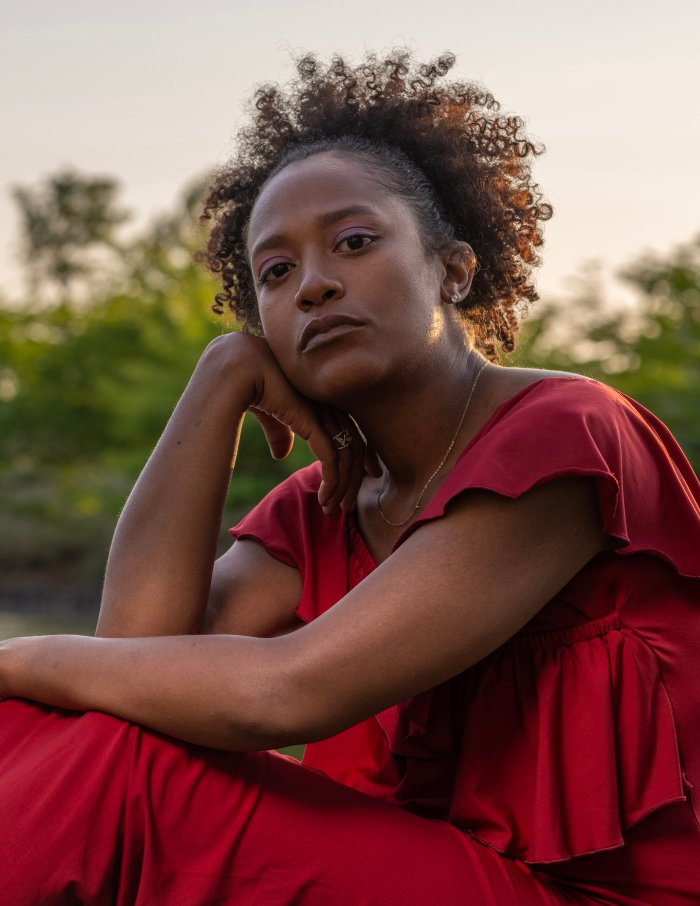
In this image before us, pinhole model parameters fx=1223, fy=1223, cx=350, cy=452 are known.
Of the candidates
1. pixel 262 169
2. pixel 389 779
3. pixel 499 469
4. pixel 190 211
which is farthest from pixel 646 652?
pixel 190 211

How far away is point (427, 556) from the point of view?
1664 mm

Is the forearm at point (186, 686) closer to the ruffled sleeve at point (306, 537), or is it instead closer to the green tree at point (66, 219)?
the ruffled sleeve at point (306, 537)

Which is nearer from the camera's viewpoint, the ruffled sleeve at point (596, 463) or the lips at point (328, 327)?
the ruffled sleeve at point (596, 463)

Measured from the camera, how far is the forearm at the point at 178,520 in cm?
210

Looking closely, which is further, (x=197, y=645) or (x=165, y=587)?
(x=165, y=587)

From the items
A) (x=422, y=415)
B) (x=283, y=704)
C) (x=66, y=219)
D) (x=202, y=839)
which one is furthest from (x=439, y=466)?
(x=66, y=219)

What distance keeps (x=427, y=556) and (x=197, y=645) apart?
0.35 metres

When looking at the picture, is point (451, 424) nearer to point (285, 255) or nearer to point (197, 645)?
point (285, 255)

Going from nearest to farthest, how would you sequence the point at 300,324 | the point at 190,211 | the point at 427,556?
the point at 427,556
the point at 300,324
the point at 190,211

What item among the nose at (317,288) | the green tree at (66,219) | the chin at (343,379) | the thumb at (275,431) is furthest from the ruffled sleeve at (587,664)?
the green tree at (66,219)

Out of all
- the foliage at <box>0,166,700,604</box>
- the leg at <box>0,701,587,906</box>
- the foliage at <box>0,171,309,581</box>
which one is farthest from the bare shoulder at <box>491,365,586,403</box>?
the foliage at <box>0,171,309,581</box>

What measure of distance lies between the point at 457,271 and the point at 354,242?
11.3 inches

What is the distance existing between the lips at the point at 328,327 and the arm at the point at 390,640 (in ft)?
1.49

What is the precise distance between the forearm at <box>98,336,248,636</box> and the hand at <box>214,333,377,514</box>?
41mm
